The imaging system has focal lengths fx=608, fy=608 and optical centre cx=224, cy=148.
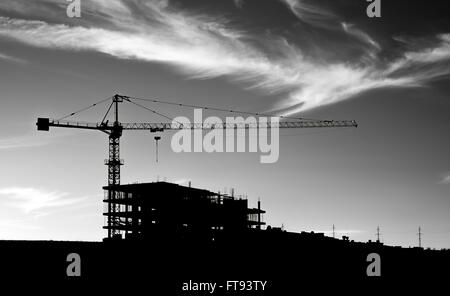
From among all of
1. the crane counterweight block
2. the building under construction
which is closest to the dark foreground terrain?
the building under construction

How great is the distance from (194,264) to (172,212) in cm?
4315

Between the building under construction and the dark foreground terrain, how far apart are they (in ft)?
95.3

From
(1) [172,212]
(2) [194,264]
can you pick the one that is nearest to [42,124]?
(1) [172,212]

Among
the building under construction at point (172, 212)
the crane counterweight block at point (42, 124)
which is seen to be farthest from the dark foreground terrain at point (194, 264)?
the crane counterweight block at point (42, 124)

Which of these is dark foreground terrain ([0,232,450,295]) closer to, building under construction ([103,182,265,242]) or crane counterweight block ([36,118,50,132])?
building under construction ([103,182,265,242])

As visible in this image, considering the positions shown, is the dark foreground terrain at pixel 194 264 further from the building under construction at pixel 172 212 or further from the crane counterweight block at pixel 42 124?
the crane counterweight block at pixel 42 124

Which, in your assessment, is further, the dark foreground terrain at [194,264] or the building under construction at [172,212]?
the building under construction at [172,212]

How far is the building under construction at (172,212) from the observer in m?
135

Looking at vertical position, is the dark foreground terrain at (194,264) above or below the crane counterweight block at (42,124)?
below

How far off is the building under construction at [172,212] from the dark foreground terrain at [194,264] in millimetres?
29056

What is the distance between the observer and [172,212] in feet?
443

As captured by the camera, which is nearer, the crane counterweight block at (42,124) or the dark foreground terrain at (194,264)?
the dark foreground terrain at (194,264)

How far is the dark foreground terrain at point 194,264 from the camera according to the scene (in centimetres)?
8594
